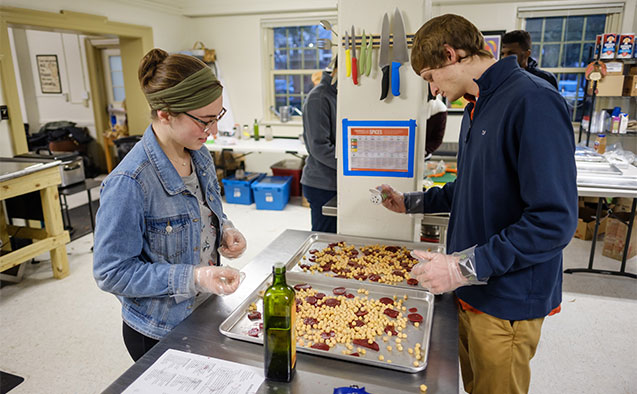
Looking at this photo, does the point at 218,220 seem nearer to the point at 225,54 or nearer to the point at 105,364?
the point at 105,364

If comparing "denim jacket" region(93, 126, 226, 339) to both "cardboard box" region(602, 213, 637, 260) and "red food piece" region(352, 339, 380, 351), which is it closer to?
"red food piece" region(352, 339, 380, 351)

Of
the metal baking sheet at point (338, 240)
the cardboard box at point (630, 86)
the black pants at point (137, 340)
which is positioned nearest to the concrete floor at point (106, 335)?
the metal baking sheet at point (338, 240)

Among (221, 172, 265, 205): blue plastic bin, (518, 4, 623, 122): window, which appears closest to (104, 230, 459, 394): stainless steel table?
(221, 172, 265, 205): blue plastic bin

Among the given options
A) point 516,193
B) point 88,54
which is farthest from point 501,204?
point 88,54

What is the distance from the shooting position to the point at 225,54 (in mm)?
6527

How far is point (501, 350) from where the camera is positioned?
4.54 feet

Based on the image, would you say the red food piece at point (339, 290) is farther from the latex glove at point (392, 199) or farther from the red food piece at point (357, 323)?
the latex glove at point (392, 199)

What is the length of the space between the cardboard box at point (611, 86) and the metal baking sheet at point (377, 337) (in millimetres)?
4422

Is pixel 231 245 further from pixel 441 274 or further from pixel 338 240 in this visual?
pixel 441 274

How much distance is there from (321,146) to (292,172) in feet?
10.8

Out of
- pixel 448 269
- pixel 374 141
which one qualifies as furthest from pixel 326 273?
pixel 374 141

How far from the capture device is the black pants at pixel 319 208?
9.64 feet

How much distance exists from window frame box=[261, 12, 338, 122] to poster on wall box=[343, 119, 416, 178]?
14.5ft

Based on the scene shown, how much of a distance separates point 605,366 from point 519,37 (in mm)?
2149
